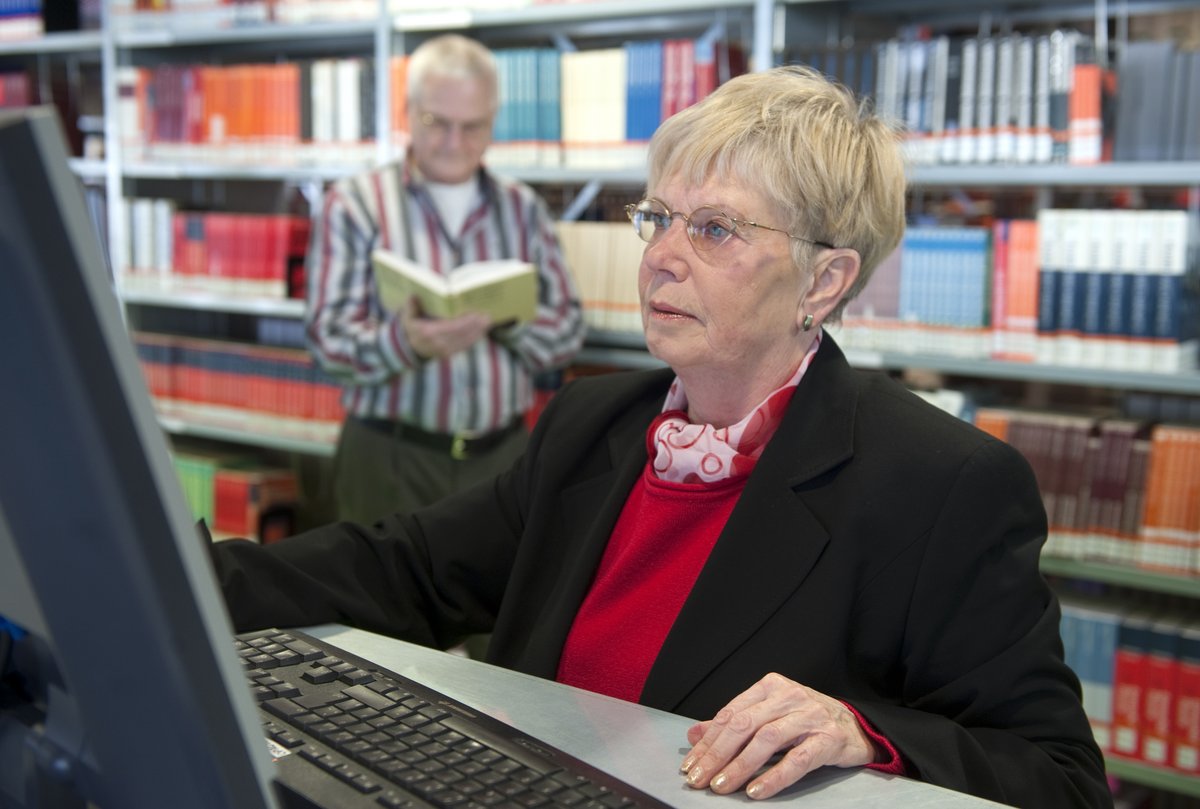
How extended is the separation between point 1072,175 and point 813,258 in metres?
1.54

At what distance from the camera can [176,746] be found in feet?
1.90

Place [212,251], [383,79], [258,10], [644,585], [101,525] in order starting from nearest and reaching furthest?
[101,525] < [644,585] < [383,79] < [258,10] < [212,251]

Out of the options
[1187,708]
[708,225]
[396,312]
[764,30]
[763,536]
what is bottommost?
[1187,708]

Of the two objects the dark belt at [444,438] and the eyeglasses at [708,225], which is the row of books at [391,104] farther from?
the eyeglasses at [708,225]

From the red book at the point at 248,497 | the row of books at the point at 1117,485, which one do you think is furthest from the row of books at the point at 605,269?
the red book at the point at 248,497

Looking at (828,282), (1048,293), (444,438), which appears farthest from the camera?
(444,438)

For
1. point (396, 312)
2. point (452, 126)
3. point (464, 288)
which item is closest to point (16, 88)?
point (452, 126)

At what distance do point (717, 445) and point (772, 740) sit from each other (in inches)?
20.1

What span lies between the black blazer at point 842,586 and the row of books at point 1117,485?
143 cm

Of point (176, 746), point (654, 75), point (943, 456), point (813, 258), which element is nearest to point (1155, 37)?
point (654, 75)

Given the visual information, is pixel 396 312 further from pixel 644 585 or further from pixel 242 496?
pixel 644 585

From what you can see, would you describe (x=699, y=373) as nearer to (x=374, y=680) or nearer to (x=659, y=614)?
(x=659, y=614)

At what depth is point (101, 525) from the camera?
0.55 metres

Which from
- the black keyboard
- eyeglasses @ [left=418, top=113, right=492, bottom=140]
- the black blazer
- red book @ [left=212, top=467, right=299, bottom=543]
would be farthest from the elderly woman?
red book @ [left=212, top=467, right=299, bottom=543]
